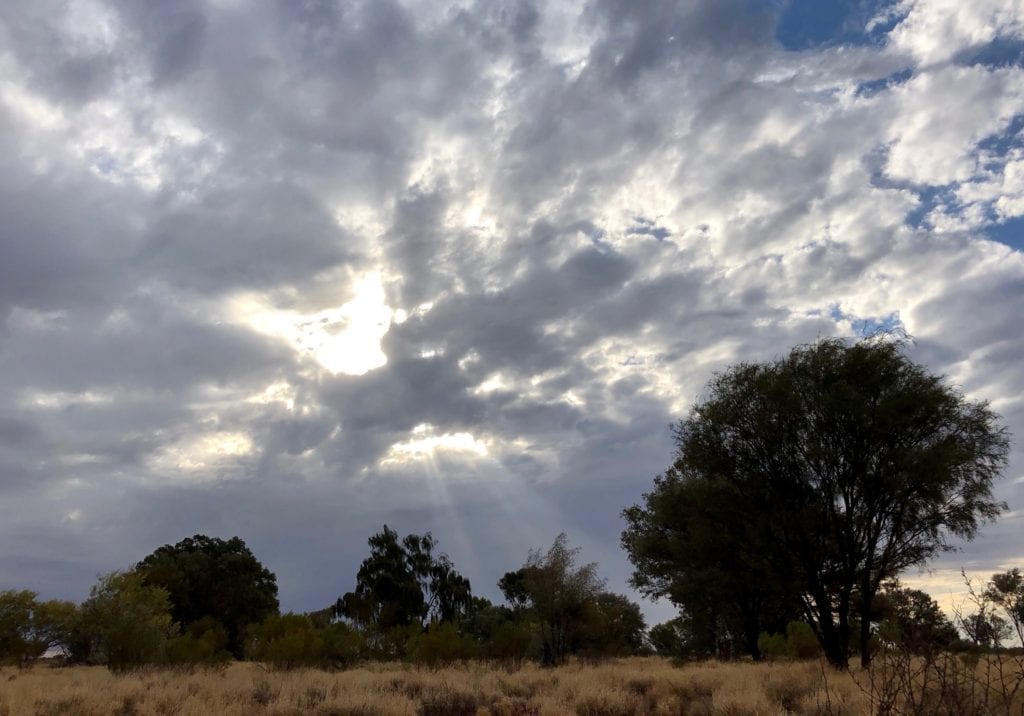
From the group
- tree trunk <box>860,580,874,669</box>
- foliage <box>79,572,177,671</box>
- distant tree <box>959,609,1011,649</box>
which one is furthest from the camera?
foliage <box>79,572,177,671</box>

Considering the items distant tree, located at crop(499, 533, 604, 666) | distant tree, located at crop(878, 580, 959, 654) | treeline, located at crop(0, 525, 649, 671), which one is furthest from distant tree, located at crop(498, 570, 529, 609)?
distant tree, located at crop(878, 580, 959, 654)

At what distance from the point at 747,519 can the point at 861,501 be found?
382 centimetres

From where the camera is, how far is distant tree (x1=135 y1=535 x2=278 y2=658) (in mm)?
65750

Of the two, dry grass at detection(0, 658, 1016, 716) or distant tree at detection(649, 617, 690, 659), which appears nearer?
dry grass at detection(0, 658, 1016, 716)

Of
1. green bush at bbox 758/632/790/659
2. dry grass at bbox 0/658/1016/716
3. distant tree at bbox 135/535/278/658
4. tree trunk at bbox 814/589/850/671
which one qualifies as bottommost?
dry grass at bbox 0/658/1016/716

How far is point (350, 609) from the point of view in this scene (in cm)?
7138

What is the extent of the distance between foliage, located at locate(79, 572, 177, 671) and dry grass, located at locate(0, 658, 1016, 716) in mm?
8544

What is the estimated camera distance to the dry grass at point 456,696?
15812 millimetres

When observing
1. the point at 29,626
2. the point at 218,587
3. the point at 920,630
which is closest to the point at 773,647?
the point at 920,630

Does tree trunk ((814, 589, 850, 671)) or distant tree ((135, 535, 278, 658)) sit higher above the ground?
distant tree ((135, 535, 278, 658))

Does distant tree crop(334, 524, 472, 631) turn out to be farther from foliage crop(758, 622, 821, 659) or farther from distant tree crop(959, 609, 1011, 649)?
distant tree crop(959, 609, 1011, 649)

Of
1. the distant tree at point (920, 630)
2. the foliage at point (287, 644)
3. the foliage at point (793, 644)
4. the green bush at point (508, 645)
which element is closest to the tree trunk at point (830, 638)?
the foliage at point (793, 644)

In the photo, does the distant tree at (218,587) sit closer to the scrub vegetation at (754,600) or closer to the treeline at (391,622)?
the treeline at (391,622)

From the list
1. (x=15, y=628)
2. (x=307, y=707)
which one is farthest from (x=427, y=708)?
(x=15, y=628)
